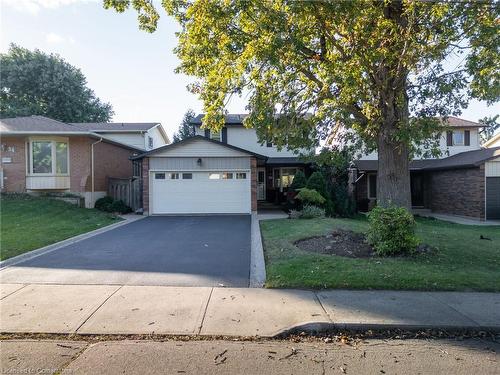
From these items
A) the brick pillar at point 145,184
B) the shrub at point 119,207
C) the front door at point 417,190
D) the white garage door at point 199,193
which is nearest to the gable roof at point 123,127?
the brick pillar at point 145,184

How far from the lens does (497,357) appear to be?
3980 mm

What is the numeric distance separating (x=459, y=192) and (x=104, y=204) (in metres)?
18.9

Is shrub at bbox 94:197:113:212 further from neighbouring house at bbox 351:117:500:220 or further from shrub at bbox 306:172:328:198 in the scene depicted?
neighbouring house at bbox 351:117:500:220

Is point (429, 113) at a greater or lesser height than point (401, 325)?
greater

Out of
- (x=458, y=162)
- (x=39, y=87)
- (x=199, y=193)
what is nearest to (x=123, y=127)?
(x=199, y=193)

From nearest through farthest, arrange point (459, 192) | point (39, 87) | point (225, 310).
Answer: point (225, 310) → point (459, 192) → point (39, 87)

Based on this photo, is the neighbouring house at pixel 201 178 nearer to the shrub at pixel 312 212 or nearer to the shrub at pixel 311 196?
the shrub at pixel 311 196

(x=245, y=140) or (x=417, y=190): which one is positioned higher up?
(x=245, y=140)

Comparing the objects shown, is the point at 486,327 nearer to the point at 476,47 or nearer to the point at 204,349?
the point at 204,349

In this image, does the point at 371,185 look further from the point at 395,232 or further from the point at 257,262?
the point at 257,262

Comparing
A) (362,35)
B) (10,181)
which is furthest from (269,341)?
(10,181)

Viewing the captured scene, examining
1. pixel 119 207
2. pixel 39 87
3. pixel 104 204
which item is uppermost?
pixel 39 87

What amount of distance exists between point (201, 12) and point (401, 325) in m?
7.19

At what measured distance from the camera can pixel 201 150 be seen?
19.2 meters
